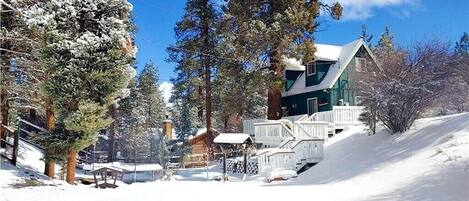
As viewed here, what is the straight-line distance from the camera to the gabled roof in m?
28.2

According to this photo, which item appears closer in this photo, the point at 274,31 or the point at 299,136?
the point at 299,136

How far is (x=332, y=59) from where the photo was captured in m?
29.0

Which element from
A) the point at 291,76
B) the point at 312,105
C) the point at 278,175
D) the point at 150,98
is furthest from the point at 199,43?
the point at 150,98

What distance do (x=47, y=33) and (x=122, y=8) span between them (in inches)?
103

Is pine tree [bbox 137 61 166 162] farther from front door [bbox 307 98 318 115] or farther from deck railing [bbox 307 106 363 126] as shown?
deck railing [bbox 307 106 363 126]

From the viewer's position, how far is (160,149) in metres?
30.1

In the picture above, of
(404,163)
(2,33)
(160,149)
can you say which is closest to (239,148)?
(160,149)

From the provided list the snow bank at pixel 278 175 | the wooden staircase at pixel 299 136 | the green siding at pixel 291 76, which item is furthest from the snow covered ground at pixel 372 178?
the green siding at pixel 291 76

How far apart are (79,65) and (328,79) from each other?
18.8m

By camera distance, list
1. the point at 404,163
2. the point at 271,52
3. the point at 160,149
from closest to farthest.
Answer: the point at 404,163 → the point at 271,52 → the point at 160,149

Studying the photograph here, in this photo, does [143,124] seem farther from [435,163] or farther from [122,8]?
[435,163]

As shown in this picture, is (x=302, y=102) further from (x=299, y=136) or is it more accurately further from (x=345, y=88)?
(x=299, y=136)

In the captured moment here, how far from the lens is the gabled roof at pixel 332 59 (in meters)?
28.2

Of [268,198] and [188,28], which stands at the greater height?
[188,28]
